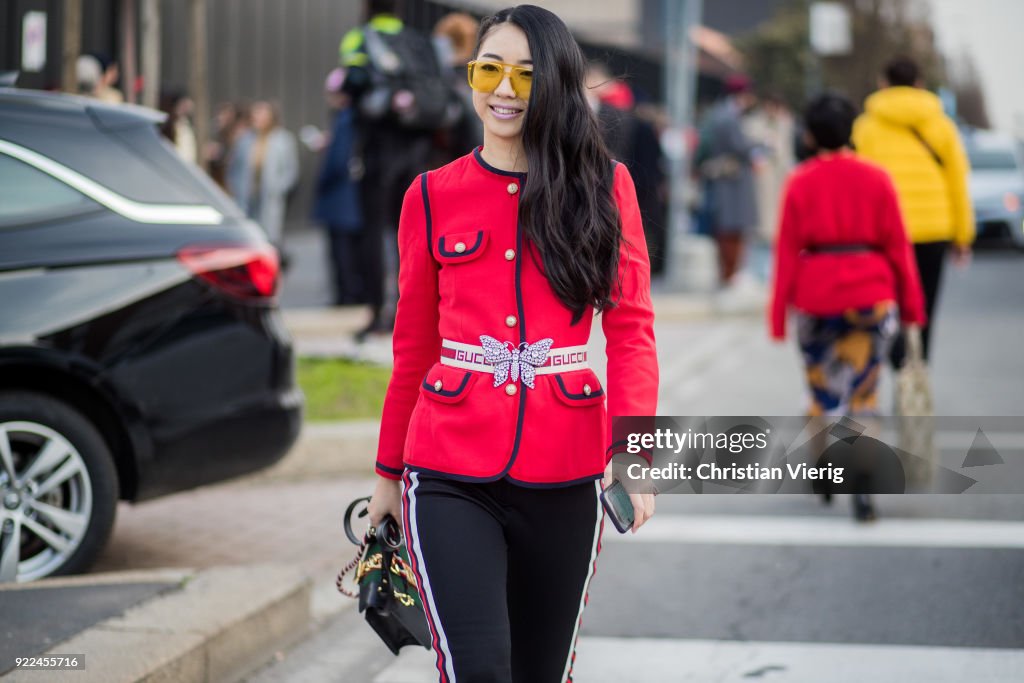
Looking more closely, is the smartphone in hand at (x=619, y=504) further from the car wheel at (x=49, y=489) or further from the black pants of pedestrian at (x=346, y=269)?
the black pants of pedestrian at (x=346, y=269)

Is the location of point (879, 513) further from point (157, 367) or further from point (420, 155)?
point (420, 155)

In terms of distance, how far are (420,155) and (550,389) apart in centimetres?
717

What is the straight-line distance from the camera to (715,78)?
173 feet

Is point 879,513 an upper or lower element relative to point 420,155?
lower

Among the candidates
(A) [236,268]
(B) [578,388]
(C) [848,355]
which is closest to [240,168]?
(C) [848,355]

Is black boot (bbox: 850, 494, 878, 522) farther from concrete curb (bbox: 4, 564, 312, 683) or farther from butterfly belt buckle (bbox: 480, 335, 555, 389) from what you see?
butterfly belt buckle (bbox: 480, 335, 555, 389)

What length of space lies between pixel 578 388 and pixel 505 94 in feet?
2.01

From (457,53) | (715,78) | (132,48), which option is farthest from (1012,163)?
(715,78)

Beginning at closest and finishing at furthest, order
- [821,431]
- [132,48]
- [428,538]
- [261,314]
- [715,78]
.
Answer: [428,538]
[261,314]
[821,431]
[132,48]
[715,78]

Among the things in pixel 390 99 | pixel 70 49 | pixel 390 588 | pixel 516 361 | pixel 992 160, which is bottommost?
pixel 390 588

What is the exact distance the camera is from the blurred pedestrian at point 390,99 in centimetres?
964

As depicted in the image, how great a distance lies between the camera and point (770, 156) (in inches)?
821

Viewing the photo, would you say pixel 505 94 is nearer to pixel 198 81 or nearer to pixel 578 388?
pixel 578 388

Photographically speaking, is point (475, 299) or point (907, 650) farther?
point (907, 650)
